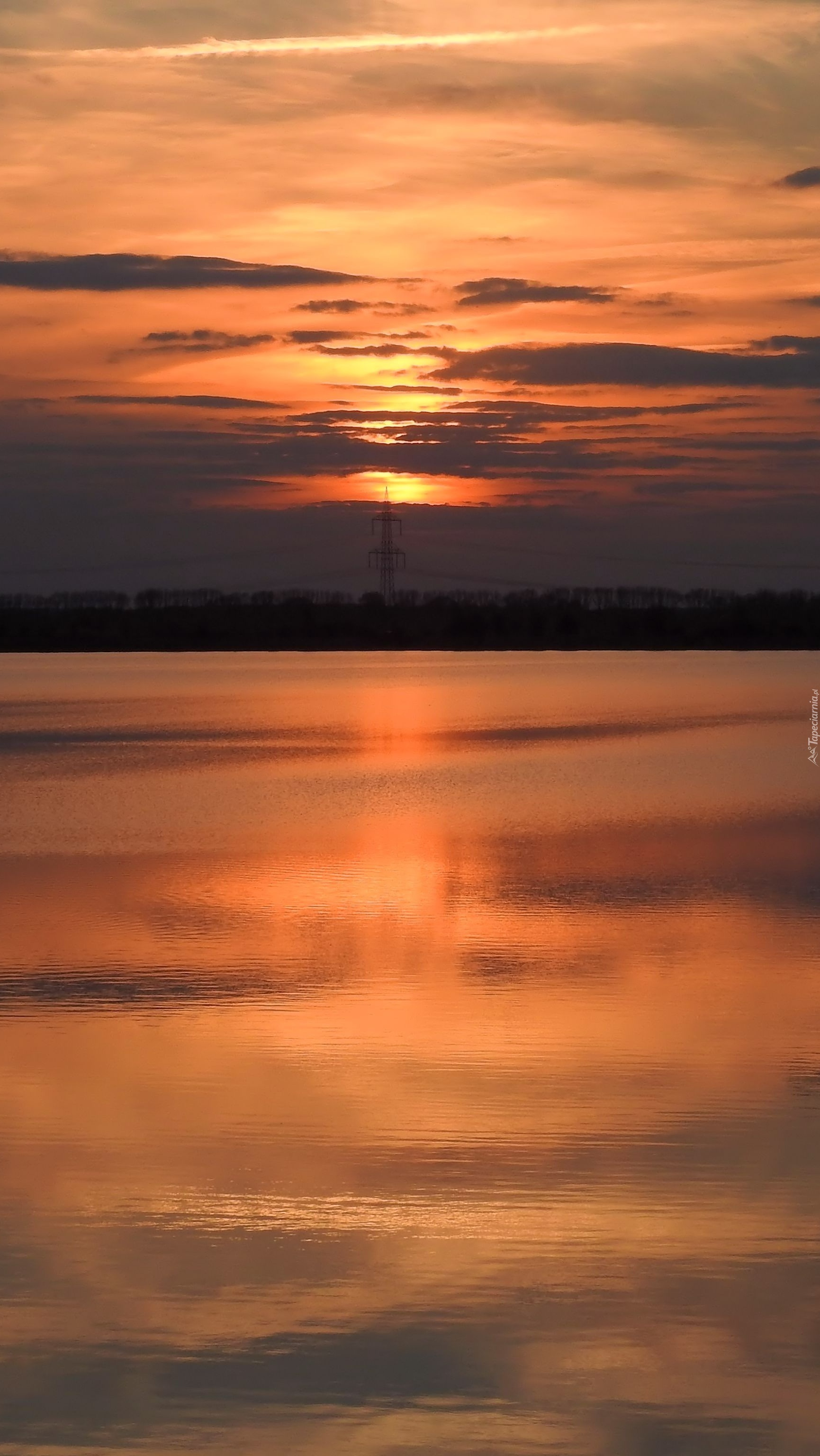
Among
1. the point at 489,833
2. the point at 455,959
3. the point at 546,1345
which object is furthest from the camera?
the point at 489,833

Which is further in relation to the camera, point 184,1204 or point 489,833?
point 489,833

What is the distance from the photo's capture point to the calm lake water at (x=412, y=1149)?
4.44m

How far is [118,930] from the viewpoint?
11555 millimetres

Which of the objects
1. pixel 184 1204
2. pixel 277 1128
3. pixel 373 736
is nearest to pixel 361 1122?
pixel 277 1128

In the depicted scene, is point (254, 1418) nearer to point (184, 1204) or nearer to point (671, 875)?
point (184, 1204)

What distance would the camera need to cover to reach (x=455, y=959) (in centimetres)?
1039

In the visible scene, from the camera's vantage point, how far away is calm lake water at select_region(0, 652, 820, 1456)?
4.44 m

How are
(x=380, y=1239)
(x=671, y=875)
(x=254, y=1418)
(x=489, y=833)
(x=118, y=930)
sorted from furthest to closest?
1. (x=489, y=833)
2. (x=671, y=875)
3. (x=118, y=930)
4. (x=380, y=1239)
5. (x=254, y=1418)

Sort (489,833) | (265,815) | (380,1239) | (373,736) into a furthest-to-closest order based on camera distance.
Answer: (373,736) → (265,815) → (489,833) → (380,1239)

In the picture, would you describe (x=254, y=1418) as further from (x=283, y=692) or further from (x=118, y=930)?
(x=283, y=692)

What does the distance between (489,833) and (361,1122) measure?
11465 millimetres

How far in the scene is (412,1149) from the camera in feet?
21.0

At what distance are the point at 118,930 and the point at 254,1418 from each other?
24.3ft

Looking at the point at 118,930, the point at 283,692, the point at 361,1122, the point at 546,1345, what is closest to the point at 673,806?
the point at 118,930
